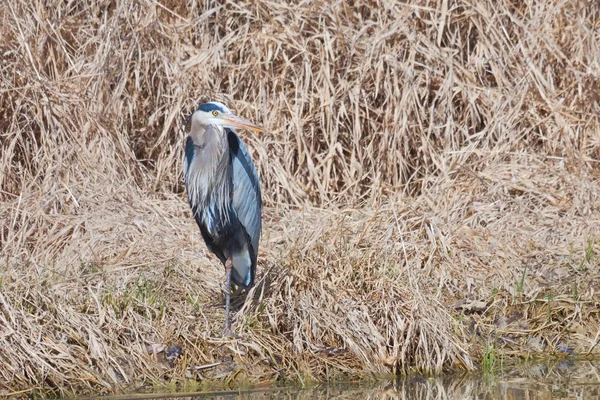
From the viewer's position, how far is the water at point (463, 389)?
494cm

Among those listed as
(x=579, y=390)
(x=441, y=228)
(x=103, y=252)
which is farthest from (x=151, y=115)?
(x=579, y=390)

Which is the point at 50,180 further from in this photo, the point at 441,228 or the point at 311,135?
the point at 441,228

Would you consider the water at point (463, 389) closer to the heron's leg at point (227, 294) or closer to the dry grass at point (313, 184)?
the dry grass at point (313, 184)

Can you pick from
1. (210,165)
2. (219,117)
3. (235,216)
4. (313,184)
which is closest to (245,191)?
(235,216)

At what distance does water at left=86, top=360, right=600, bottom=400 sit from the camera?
494 cm

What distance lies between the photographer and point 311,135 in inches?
290

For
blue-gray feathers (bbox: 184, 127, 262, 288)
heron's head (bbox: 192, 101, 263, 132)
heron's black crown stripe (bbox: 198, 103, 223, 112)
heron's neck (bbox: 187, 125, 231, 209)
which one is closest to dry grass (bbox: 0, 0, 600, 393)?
blue-gray feathers (bbox: 184, 127, 262, 288)

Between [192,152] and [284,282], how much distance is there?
934 mm

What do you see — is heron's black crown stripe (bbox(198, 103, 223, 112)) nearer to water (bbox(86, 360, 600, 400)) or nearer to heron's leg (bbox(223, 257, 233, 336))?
heron's leg (bbox(223, 257, 233, 336))

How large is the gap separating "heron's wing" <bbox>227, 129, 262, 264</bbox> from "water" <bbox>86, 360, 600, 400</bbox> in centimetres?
102

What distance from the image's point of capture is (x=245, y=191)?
19.5 feet

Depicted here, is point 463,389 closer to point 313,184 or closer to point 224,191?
point 224,191

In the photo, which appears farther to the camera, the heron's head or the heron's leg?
the heron's head

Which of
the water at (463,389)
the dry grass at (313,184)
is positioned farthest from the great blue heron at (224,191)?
the water at (463,389)
